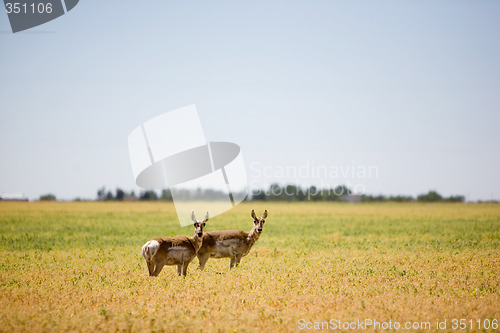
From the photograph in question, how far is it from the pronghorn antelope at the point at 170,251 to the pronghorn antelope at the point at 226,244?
3.66 ft

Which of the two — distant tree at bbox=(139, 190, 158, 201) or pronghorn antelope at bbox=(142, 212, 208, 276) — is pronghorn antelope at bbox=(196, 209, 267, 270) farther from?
distant tree at bbox=(139, 190, 158, 201)

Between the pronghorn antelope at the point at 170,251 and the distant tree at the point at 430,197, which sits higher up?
the pronghorn antelope at the point at 170,251

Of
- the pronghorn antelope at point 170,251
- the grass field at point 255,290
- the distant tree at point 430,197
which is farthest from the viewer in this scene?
the distant tree at point 430,197

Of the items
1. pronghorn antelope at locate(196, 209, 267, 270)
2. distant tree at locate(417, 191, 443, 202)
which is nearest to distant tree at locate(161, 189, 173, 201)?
distant tree at locate(417, 191, 443, 202)

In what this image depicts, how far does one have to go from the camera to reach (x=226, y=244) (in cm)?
1930

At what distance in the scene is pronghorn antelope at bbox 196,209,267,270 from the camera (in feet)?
62.3

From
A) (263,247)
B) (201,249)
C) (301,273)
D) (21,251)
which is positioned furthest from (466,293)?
(21,251)

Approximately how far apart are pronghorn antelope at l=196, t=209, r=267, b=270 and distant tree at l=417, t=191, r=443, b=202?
116631 mm

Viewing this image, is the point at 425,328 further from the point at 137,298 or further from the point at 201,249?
the point at 201,249

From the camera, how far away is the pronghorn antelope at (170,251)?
16469mm

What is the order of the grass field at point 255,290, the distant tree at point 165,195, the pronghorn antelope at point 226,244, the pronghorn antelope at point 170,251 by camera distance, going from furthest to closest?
the distant tree at point 165,195 < the pronghorn antelope at point 226,244 < the pronghorn antelope at point 170,251 < the grass field at point 255,290

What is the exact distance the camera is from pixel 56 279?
57.1 feet

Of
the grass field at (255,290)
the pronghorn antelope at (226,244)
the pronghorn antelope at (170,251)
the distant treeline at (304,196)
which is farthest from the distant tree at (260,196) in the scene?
the pronghorn antelope at (170,251)

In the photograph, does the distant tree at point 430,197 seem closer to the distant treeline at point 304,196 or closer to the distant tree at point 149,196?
the distant treeline at point 304,196
